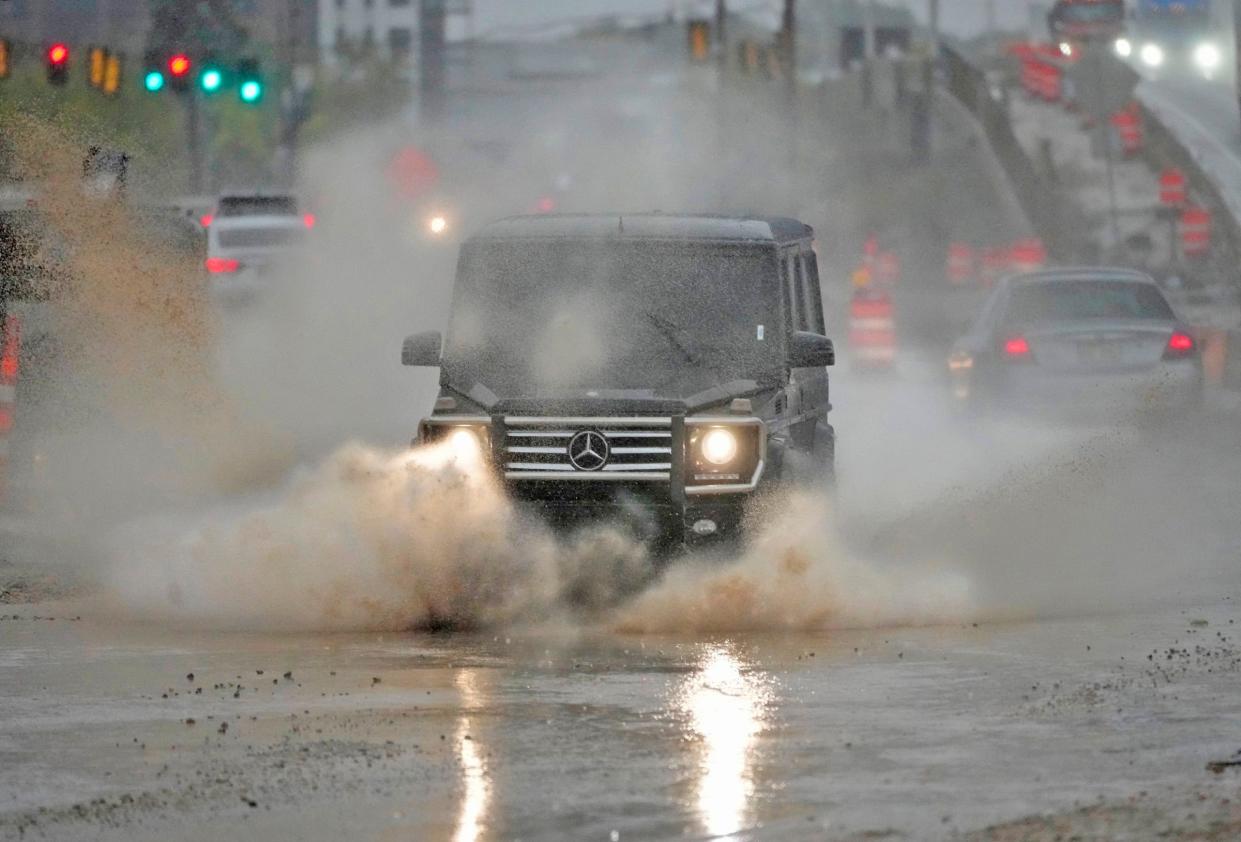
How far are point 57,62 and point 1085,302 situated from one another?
21.3 m

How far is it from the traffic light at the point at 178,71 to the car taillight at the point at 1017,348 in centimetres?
2007

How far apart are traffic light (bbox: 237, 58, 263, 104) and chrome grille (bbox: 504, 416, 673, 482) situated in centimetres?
2883

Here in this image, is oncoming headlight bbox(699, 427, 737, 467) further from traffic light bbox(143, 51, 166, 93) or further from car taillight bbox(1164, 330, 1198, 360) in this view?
traffic light bbox(143, 51, 166, 93)

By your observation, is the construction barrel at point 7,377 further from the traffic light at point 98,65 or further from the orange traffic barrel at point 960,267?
the orange traffic barrel at point 960,267

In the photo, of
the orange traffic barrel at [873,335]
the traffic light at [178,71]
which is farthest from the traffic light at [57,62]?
the orange traffic barrel at [873,335]

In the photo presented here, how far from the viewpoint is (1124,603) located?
1291 cm

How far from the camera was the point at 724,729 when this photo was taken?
9008 millimetres

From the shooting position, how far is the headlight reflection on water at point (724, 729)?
24.9 feet

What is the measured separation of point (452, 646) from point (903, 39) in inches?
4997

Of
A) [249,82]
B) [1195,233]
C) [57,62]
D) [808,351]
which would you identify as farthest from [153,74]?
[808,351]

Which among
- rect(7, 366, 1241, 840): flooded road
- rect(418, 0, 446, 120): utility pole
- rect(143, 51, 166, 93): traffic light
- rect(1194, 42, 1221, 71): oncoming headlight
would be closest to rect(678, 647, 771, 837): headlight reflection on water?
rect(7, 366, 1241, 840): flooded road

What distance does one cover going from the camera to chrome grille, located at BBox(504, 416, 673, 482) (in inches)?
484

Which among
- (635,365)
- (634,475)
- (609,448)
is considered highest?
(635,365)

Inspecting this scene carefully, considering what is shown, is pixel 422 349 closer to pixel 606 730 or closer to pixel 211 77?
pixel 606 730
